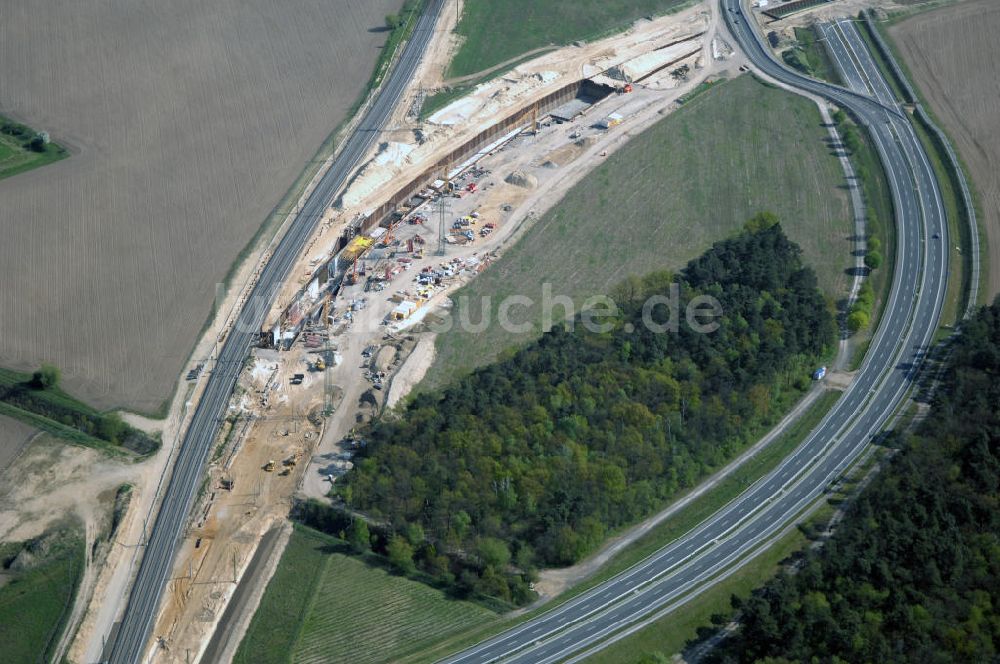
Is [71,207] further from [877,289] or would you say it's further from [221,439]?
[877,289]

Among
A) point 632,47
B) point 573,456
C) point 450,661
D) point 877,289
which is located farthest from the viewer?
point 632,47

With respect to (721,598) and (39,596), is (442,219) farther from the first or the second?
(39,596)

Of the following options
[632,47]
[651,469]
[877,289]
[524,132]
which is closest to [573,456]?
[651,469]

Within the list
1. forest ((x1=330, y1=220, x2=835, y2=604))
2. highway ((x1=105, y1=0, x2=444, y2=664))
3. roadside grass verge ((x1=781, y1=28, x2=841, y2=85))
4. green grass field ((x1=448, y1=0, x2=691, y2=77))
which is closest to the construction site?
highway ((x1=105, y1=0, x2=444, y2=664))

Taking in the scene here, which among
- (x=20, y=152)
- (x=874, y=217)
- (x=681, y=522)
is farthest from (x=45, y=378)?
(x=874, y=217)

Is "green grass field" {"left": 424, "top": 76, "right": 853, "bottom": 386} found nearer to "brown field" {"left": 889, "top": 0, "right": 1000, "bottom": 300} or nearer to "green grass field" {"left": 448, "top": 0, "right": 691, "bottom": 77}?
"brown field" {"left": 889, "top": 0, "right": 1000, "bottom": 300}

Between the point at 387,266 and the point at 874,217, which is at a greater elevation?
the point at 874,217
